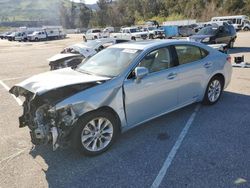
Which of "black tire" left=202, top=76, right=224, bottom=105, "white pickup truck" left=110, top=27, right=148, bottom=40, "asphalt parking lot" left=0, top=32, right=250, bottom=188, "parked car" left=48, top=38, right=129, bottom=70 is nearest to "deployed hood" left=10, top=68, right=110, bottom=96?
"asphalt parking lot" left=0, top=32, right=250, bottom=188

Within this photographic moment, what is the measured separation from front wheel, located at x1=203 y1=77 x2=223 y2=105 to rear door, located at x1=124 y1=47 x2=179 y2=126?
1156 millimetres

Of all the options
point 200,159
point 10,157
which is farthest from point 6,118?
point 200,159

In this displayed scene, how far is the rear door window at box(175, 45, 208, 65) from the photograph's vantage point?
199 inches

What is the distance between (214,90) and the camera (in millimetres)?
5879

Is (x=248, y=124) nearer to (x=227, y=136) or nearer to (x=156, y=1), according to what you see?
(x=227, y=136)

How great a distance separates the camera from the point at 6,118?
576 centimetres

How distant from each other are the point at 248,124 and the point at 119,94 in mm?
A: 2567

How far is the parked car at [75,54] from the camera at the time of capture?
928 centimetres

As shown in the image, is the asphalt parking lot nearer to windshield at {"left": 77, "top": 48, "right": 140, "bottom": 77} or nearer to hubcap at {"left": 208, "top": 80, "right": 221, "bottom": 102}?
hubcap at {"left": 208, "top": 80, "right": 221, "bottom": 102}

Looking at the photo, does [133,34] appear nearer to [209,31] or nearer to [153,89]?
[209,31]

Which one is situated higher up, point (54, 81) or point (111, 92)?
point (54, 81)

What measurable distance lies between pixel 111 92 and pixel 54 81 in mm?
937

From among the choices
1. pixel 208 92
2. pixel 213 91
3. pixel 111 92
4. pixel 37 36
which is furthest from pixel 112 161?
pixel 37 36

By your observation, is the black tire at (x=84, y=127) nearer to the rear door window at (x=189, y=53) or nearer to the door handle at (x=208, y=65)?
the rear door window at (x=189, y=53)
